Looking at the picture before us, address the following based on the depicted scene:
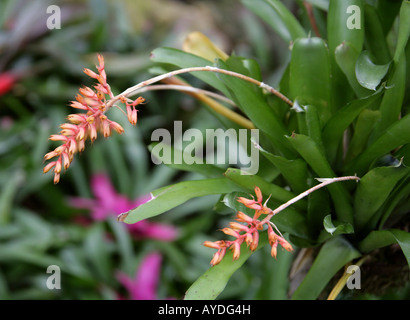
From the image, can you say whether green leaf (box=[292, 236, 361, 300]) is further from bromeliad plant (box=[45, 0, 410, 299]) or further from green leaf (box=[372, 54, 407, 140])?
green leaf (box=[372, 54, 407, 140])

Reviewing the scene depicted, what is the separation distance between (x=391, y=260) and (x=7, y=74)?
1933 millimetres

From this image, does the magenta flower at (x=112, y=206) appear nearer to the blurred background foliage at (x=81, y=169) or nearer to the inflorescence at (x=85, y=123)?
the blurred background foliage at (x=81, y=169)

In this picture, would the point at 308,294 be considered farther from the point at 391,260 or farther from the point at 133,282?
the point at 133,282

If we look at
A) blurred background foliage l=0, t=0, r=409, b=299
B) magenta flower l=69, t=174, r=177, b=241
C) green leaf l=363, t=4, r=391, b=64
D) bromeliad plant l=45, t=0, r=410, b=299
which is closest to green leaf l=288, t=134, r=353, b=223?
bromeliad plant l=45, t=0, r=410, b=299

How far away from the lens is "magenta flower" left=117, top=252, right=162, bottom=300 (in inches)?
65.7

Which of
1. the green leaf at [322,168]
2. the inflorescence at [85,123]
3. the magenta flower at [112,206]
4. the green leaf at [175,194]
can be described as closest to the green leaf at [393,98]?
the green leaf at [322,168]

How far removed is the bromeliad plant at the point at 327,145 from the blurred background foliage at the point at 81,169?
3.26 ft

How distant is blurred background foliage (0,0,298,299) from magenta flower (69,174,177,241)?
3cm

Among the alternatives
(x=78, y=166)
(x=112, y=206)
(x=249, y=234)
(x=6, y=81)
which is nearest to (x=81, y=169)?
(x=78, y=166)

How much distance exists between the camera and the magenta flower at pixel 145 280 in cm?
167

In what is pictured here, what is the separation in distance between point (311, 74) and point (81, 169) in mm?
1615

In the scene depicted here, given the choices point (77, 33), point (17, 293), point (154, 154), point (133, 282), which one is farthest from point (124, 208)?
point (154, 154)

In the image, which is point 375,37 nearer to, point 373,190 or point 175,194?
point 373,190
